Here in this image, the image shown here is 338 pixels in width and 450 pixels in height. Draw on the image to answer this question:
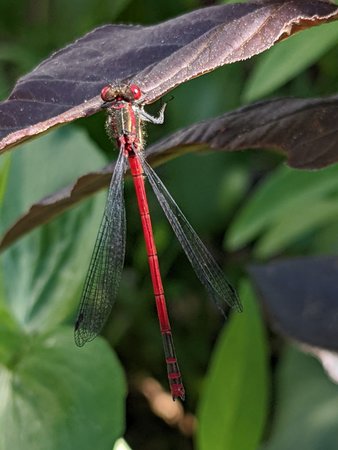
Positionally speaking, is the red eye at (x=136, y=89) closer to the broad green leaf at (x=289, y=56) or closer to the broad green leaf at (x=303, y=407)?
the broad green leaf at (x=289, y=56)

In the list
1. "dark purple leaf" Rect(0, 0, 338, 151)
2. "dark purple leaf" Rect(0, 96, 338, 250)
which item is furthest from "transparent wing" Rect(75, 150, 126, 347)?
"dark purple leaf" Rect(0, 0, 338, 151)

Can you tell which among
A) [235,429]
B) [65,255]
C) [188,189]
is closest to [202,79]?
[188,189]

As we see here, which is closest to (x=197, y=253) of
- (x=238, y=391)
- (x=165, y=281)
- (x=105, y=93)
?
(x=238, y=391)

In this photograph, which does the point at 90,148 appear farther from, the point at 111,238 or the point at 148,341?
the point at 148,341

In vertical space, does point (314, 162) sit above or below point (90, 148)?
below

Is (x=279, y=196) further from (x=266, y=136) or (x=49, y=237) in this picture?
(x=266, y=136)

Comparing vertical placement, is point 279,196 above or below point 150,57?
above
